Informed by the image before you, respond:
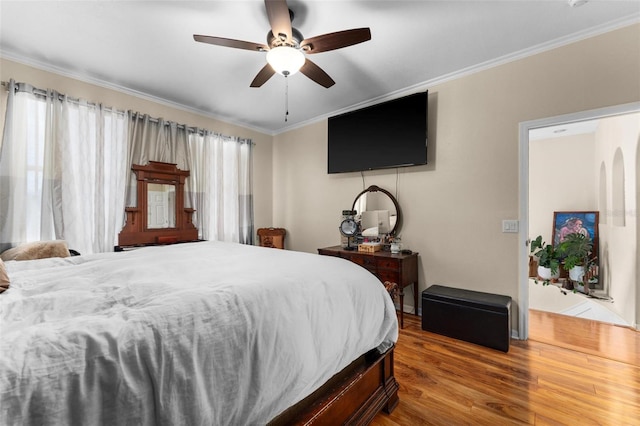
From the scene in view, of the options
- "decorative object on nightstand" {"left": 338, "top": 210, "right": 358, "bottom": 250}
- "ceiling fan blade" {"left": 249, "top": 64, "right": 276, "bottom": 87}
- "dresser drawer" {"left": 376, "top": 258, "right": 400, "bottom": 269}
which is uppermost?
"ceiling fan blade" {"left": 249, "top": 64, "right": 276, "bottom": 87}

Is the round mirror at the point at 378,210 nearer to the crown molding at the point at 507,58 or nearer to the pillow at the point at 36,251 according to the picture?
the crown molding at the point at 507,58

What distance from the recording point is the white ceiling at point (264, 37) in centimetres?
204

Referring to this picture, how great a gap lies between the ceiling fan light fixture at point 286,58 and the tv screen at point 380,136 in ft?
5.26

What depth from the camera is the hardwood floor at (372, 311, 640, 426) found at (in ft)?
5.37

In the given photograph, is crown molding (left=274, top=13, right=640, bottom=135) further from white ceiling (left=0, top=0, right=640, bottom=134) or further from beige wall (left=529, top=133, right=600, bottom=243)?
beige wall (left=529, top=133, right=600, bottom=243)

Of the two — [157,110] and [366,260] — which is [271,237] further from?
[157,110]

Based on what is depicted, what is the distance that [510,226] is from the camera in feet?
8.80

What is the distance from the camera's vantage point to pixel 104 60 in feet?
8.79

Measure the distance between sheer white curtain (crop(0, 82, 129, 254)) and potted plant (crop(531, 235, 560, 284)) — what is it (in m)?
5.92

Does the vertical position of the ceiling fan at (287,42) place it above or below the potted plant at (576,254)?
above

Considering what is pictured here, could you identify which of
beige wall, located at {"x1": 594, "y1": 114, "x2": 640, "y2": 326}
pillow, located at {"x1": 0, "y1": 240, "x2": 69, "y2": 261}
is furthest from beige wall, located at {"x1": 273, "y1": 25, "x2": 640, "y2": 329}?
pillow, located at {"x1": 0, "y1": 240, "x2": 69, "y2": 261}

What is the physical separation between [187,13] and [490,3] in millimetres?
2256

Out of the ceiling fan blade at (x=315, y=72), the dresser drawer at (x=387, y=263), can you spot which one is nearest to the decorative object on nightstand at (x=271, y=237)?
the dresser drawer at (x=387, y=263)

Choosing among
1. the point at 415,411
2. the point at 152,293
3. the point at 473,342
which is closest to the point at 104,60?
the point at 152,293
